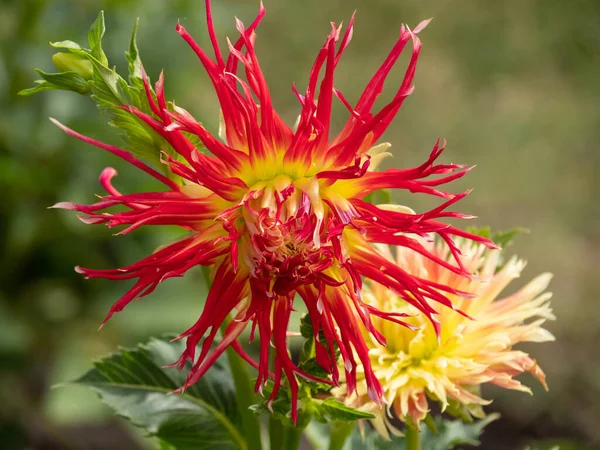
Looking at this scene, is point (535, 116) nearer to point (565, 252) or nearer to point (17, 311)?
point (565, 252)

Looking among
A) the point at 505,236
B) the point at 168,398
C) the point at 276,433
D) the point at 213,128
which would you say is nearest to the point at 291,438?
the point at 276,433

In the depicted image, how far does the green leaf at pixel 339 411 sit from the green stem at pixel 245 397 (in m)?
0.09

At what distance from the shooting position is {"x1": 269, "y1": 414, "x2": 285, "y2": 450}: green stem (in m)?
0.69

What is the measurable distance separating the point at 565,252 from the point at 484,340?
2700mm

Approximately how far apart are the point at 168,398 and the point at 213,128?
1746mm

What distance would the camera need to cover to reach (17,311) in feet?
7.66

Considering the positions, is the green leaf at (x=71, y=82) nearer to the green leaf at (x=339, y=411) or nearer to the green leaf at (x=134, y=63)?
the green leaf at (x=134, y=63)

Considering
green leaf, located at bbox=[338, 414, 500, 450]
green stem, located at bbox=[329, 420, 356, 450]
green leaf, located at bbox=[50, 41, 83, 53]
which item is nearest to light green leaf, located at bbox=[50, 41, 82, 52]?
green leaf, located at bbox=[50, 41, 83, 53]

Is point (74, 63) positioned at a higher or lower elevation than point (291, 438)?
higher

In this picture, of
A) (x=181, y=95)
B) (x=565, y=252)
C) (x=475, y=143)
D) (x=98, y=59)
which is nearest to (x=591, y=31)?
(x=475, y=143)

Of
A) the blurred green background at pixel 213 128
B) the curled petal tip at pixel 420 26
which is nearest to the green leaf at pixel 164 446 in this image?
the curled petal tip at pixel 420 26

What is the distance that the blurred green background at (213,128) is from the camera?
221cm

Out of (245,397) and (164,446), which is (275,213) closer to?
(245,397)

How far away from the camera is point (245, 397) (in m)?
0.72
